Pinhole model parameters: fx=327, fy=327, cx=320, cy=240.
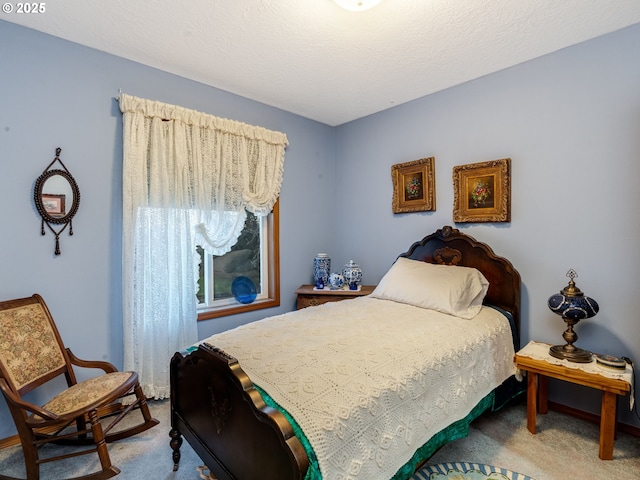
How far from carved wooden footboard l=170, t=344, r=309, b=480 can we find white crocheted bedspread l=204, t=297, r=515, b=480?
102 millimetres

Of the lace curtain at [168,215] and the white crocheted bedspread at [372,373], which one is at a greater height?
the lace curtain at [168,215]

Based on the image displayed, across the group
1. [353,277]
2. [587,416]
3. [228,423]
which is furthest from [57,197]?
[587,416]

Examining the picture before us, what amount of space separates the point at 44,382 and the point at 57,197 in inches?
46.3

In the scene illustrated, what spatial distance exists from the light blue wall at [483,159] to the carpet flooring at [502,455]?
298 millimetres

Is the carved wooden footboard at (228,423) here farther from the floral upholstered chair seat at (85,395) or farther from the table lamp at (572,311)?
the table lamp at (572,311)

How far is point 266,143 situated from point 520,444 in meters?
3.10

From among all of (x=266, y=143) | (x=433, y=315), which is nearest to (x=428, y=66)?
(x=266, y=143)

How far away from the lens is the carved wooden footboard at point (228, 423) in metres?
1.09

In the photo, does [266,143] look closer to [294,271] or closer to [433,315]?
[294,271]

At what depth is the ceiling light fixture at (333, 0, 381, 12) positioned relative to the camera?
1776mm

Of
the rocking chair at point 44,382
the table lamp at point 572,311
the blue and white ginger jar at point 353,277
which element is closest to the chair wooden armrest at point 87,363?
the rocking chair at point 44,382

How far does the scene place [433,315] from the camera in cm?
232

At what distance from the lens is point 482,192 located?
2807 mm

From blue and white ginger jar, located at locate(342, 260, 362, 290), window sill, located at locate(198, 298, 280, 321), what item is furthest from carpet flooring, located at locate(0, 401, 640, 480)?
blue and white ginger jar, located at locate(342, 260, 362, 290)
